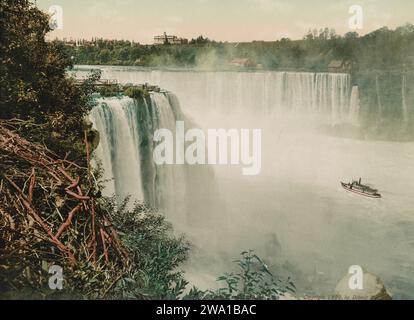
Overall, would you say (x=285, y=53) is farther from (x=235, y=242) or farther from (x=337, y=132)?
(x=235, y=242)

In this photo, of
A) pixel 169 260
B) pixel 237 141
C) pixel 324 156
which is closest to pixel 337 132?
pixel 324 156

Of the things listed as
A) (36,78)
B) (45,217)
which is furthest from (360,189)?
(36,78)

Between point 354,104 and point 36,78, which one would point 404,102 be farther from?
point 36,78

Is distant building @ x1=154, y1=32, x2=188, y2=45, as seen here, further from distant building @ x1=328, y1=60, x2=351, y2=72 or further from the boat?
distant building @ x1=328, y1=60, x2=351, y2=72

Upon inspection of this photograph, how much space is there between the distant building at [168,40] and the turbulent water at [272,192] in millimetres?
556

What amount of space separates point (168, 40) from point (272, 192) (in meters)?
2.48

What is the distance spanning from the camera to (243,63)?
7.93m

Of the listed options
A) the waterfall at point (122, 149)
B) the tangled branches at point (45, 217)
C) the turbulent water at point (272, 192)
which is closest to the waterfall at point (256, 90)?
the turbulent water at point (272, 192)

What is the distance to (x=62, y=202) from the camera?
180 inches

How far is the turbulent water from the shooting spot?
6715 millimetres

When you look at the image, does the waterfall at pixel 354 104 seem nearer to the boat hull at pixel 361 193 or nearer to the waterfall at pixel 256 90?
the waterfall at pixel 256 90

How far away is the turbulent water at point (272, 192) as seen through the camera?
6715 mm
